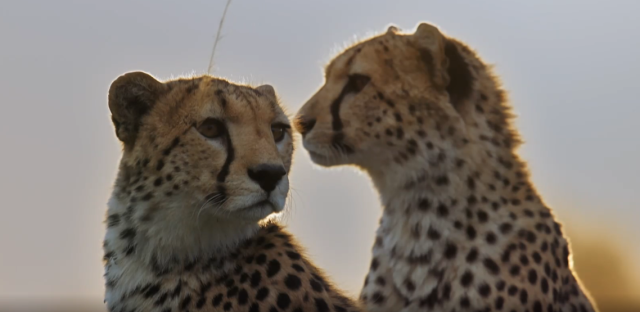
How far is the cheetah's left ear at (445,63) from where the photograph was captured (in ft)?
12.5

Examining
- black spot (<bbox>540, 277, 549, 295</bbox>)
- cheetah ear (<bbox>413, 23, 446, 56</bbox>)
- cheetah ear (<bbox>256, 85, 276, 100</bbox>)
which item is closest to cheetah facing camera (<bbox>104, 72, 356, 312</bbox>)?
cheetah ear (<bbox>256, 85, 276, 100</bbox>)

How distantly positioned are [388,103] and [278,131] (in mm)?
636

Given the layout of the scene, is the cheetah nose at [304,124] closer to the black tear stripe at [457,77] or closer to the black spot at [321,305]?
the black tear stripe at [457,77]

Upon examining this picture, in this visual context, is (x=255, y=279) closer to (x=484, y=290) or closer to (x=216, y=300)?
(x=216, y=300)

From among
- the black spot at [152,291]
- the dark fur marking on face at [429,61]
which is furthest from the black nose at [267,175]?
the dark fur marking on face at [429,61]

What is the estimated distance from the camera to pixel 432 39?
12.6 feet

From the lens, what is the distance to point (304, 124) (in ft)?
12.6

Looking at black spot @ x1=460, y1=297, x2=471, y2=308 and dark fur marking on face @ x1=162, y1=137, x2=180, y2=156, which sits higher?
dark fur marking on face @ x1=162, y1=137, x2=180, y2=156

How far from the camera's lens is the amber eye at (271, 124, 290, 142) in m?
3.24

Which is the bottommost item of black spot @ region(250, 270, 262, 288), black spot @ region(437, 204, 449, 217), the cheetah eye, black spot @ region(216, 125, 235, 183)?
black spot @ region(250, 270, 262, 288)

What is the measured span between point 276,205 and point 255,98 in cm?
44

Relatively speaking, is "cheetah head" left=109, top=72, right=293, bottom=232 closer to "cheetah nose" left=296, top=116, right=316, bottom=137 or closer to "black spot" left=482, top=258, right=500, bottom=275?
"cheetah nose" left=296, top=116, right=316, bottom=137

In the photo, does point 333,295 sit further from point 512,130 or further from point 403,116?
point 512,130

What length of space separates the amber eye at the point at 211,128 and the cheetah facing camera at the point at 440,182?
0.74 meters
